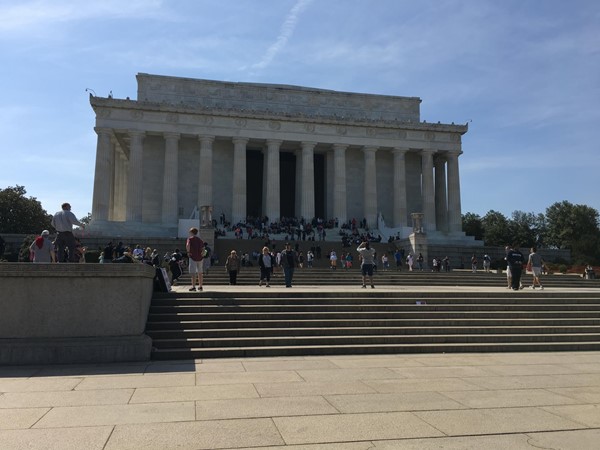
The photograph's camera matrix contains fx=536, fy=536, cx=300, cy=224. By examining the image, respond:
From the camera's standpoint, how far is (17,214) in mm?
67188

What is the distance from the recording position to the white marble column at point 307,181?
53.7 metres

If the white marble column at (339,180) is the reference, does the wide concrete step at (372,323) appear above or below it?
below

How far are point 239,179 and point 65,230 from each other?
130 ft

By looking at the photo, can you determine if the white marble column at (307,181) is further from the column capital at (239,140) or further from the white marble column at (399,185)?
the white marble column at (399,185)

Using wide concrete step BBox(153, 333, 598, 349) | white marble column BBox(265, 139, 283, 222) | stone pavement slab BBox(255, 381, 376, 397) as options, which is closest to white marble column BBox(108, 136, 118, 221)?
white marble column BBox(265, 139, 283, 222)

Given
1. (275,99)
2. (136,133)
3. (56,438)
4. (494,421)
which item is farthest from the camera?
(275,99)

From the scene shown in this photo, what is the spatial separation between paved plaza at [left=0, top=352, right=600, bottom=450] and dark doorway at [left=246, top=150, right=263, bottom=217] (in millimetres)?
48422

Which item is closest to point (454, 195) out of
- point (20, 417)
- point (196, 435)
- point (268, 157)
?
point (268, 157)

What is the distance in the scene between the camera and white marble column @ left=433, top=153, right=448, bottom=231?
2299 inches

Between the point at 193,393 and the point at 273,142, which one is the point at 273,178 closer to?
the point at 273,142

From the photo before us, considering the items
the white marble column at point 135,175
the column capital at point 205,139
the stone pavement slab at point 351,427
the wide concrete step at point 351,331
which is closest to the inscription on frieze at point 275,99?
the column capital at point 205,139

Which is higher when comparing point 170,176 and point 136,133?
point 136,133

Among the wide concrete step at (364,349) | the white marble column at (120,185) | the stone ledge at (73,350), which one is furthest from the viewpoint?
the white marble column at (120,185)

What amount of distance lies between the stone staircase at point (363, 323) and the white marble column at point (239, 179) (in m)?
36.9
